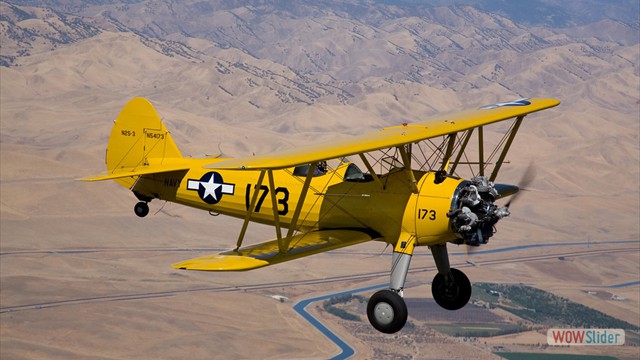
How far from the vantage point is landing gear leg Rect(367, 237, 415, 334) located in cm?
2339

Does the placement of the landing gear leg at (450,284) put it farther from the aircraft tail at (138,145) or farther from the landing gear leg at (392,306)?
the aircraft tail at (138,145)

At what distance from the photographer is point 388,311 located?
2348cm

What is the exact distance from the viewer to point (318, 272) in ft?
409

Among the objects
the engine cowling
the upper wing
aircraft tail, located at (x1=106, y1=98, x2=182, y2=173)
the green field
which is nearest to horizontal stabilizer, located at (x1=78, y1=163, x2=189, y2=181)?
aircraft tail, located at (x1=106, y1=98, x2=182, y2=173)

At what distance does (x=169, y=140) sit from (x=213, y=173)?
10.1 ft

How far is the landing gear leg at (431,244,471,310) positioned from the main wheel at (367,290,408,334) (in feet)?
10.3

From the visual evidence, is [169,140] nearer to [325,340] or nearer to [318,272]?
[325,340]

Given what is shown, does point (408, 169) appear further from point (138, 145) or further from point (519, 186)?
point (138, 145)

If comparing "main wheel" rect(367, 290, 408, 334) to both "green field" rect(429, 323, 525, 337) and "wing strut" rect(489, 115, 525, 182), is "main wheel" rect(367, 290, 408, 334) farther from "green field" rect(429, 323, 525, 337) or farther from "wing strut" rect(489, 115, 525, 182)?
"green field" rect(429, 323, 525, 337)

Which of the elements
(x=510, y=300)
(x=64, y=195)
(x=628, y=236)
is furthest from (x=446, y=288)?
(x=628, y=236)

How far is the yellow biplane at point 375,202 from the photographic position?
23.4 m

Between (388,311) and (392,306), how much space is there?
A: 20 cm

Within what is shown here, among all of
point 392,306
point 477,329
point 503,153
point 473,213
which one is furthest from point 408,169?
point 477,329

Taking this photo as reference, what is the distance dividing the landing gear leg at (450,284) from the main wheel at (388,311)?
10.3 feet
